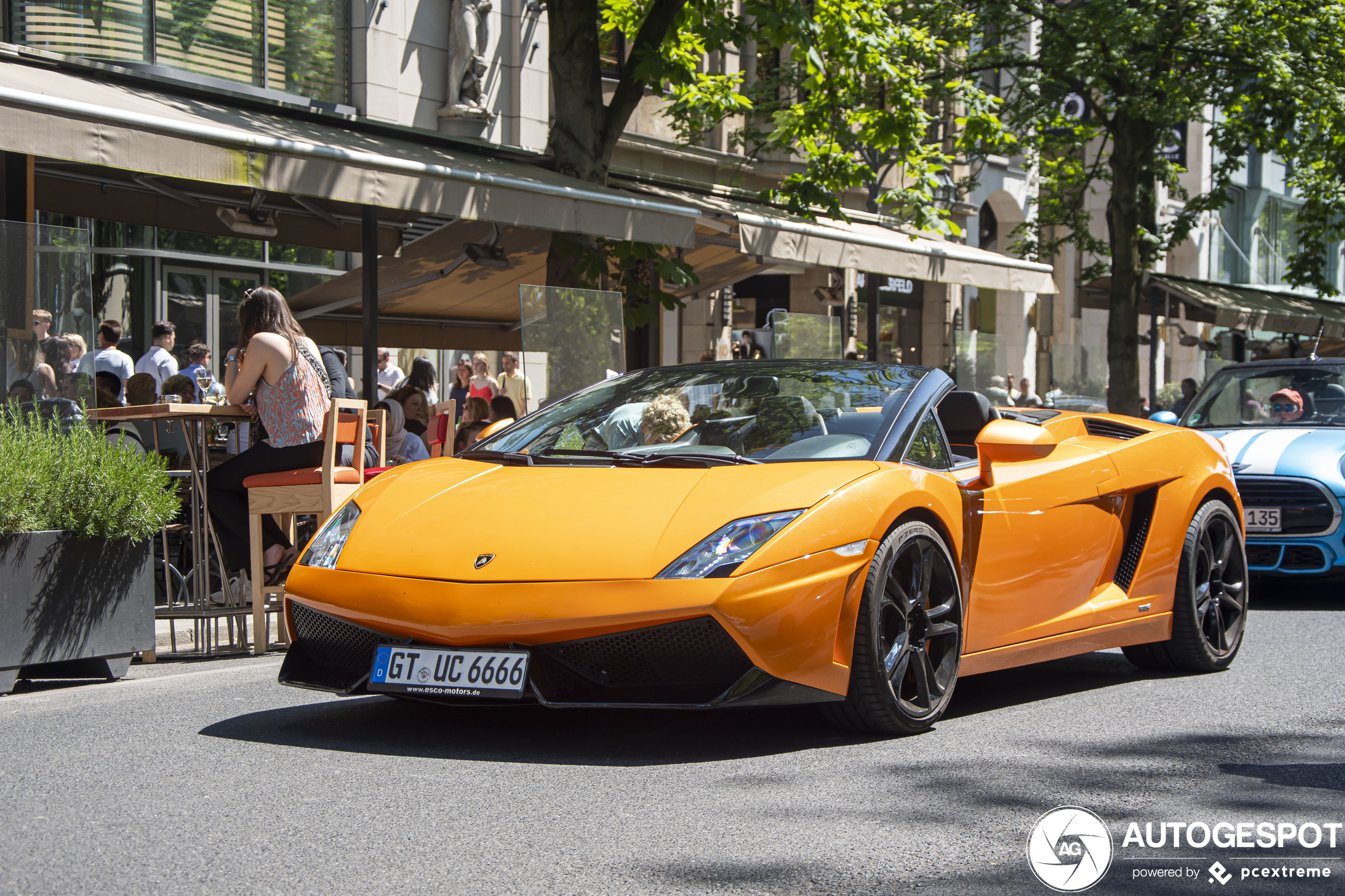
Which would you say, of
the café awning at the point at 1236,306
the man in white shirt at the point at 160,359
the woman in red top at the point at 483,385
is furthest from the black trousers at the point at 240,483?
the café awning at the point at 1236,306

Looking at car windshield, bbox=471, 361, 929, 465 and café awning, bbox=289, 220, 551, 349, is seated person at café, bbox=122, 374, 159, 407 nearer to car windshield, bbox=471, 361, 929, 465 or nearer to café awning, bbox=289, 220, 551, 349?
café awning, bbox=289, 220, 551, 349

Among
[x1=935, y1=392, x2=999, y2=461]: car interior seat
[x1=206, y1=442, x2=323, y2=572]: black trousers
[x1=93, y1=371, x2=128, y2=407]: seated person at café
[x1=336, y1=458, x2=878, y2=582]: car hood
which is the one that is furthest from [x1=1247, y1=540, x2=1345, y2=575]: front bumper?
[x1=93, y1=371, x2=128, y2=407]: seated person at café

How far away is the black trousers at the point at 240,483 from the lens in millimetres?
7262

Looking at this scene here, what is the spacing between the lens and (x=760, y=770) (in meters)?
4.39

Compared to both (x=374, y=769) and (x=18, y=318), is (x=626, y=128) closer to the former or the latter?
(x=18, y=318)

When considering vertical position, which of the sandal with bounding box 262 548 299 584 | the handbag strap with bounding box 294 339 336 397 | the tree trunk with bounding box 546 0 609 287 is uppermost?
the tree trunk with bounding box 546 0 609 287

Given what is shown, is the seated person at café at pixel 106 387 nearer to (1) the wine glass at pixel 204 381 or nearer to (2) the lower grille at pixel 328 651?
(1) the wine glass at pixel 204 381

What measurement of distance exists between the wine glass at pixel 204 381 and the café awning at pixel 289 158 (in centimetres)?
148

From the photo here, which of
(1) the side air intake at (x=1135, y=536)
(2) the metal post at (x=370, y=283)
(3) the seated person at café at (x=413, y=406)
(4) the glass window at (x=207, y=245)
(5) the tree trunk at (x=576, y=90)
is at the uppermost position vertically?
(5) the tree trunk at (x=576, y=90)

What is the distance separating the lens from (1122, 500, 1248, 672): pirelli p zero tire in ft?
21.4

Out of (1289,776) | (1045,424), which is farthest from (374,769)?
A: (1045,424)

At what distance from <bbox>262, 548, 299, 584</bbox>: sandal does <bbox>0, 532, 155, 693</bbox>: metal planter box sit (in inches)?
39.6

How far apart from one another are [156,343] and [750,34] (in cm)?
610

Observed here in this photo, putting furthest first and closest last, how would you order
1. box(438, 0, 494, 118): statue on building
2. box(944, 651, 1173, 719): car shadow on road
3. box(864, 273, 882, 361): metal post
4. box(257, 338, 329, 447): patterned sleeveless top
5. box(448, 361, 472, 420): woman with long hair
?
box(438, 0, 494, 118): statue on building, box(448, 361, 472, 420): woman with long hair, box(864, 273, 882, 361): metal post, box(257, 338, 329, 447): patterned sleeveless top, box(944, 651, 1173, 719): car shadow on road
